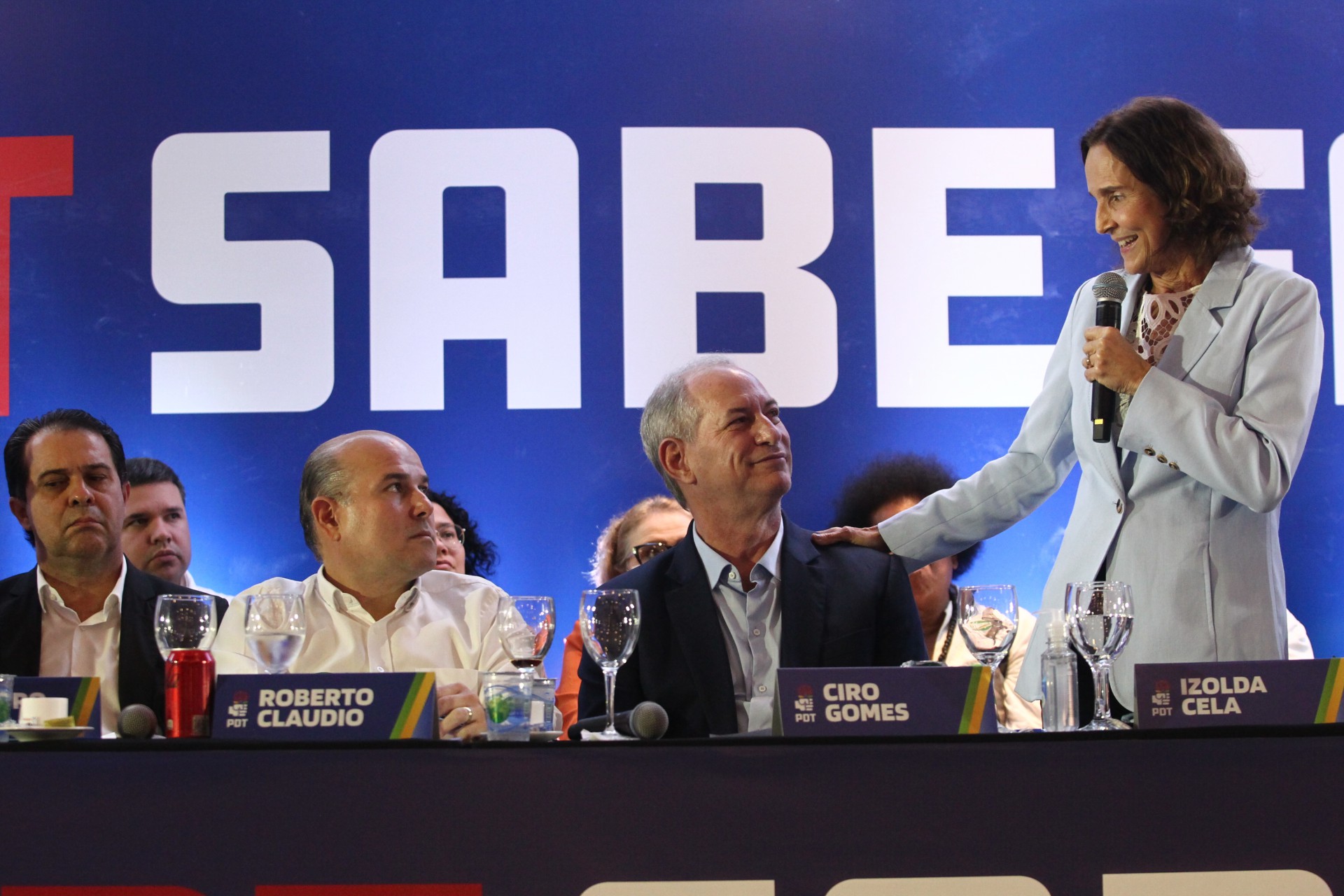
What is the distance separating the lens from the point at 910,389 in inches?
166

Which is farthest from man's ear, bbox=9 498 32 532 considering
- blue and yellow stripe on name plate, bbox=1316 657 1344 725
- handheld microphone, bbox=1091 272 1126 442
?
blue and yellow stripe on name plate, bbox=1316 657 1344 725

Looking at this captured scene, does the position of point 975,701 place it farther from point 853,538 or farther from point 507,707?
point 853,538

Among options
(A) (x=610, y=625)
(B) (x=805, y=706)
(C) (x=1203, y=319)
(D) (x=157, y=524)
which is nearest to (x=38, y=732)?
(A) (x=610, y=625)

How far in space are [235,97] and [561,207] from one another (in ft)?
3.71

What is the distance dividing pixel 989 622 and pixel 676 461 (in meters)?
0.88

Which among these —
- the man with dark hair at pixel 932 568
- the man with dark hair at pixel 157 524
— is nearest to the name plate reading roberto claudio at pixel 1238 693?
the man with dark hair at pixel 932 568

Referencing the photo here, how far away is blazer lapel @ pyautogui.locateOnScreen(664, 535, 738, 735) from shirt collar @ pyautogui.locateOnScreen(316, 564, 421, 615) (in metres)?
0.69

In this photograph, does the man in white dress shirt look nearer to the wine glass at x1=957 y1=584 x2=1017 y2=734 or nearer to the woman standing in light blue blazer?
the woman standing in light blue blazer

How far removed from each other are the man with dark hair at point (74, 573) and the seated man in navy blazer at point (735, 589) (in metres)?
1.15

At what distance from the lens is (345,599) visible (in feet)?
9.16

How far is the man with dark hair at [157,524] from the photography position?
395 cm

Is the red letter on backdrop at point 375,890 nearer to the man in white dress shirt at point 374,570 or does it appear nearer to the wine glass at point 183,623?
the wine glass at point 183,623

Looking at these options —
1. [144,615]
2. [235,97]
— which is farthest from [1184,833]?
[235,97]

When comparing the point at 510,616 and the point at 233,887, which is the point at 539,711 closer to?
the point at 510,616
